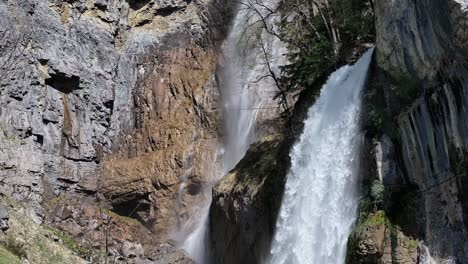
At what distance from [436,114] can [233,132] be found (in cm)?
2213

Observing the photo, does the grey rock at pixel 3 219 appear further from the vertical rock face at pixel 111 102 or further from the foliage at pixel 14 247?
the vertical rock face at pixel 111 102

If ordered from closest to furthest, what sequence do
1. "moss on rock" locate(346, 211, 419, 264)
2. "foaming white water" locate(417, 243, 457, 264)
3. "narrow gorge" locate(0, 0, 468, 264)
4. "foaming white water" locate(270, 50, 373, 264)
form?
1. "foaming white water" locate(417, 243, 457, 264)
2. "moss on rock" locate(346, 211, 419, 264)
3. "narrow gorge" locate(0, 0, 468, 264)
4. "foaming white water" locate(270, 50, 373, 264)

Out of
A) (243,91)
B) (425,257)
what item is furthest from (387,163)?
(243,91)

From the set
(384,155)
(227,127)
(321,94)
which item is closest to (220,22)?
(227,127)

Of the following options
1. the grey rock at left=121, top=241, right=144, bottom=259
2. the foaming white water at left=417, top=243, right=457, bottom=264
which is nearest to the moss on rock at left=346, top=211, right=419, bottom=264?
the foaming white water at left=417, top=243, right=457, bottom=264

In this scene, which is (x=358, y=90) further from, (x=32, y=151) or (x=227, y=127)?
(x=32, y=151)

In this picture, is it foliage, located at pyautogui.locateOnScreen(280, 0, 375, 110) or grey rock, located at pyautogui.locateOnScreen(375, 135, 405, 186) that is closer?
grey rock, located at pyautogui.locateOnScreen(375, 135, 405, 186)

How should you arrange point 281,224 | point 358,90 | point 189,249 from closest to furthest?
point 358,90
point 281,224
point 189,249

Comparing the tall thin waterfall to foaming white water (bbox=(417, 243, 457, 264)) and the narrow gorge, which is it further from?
foaming white water (bbox=(417, 243, 457, 264))

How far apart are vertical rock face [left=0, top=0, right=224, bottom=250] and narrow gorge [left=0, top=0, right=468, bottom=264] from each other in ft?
0.29

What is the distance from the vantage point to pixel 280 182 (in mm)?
21625

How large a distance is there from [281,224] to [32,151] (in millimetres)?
20089

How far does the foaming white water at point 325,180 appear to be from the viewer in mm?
17703

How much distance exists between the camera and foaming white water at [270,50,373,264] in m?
17.7
